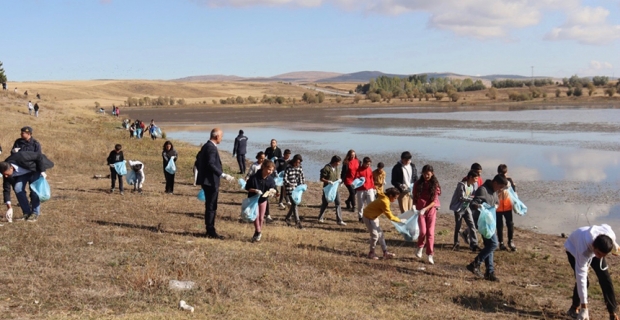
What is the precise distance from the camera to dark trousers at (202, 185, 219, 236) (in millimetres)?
10203

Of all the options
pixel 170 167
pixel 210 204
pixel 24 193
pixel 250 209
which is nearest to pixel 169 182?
pixel 170 167

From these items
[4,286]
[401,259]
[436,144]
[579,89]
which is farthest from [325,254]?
[579,89]

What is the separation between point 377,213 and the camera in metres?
9.84

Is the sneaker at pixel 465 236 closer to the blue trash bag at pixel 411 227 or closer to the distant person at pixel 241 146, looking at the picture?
the blue trash bag at pixel 411 227

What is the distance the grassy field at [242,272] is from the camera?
702 cm

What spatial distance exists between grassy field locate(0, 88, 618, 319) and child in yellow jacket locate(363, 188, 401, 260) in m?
0.37

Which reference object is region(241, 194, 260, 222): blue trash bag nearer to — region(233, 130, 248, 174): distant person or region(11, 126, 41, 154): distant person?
region(11, 126, 41, 154): distant person

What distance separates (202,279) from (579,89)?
116 m

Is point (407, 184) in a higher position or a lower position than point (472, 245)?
higher

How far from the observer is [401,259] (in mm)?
10352

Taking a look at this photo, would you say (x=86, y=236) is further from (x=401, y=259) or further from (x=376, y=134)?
(x=376, y=134)

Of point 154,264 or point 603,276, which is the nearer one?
point 603,276

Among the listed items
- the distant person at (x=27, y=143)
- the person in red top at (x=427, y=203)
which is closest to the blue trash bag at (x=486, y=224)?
the person in red top at (x=427, y=203)

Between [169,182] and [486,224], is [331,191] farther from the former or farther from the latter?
[169,182]
